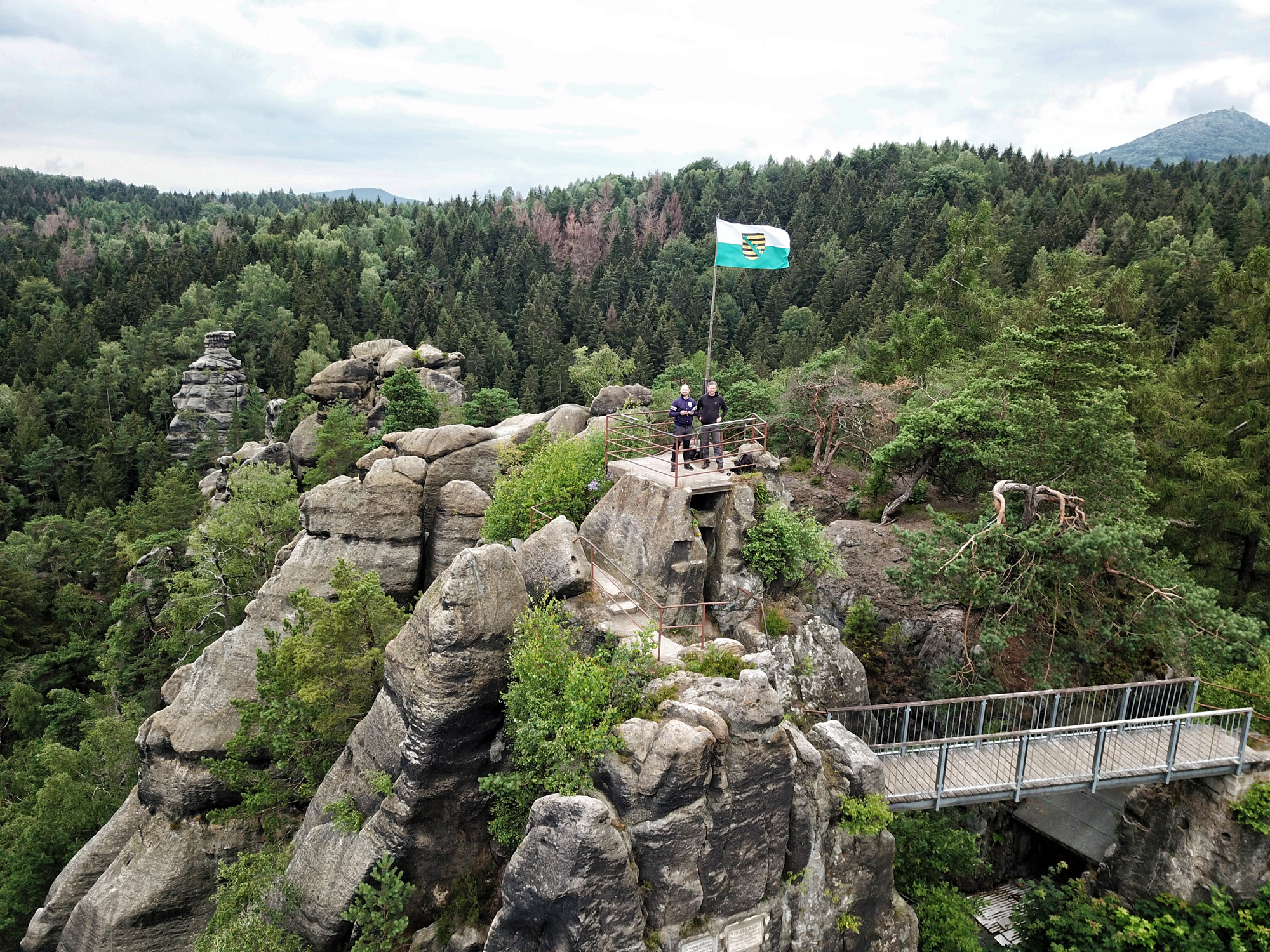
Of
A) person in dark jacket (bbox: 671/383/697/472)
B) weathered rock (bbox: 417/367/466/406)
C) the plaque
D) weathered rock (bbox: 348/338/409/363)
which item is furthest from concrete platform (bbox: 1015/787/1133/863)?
weathered rock (bbox: 348/338/409/363)

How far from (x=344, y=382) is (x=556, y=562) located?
154ft

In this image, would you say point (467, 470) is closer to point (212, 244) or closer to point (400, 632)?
point (400, 632)

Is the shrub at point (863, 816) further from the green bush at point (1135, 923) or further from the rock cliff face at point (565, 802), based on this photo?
the green bush at point (1135, 923)

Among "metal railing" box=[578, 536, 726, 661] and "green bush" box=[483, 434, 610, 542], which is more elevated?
"green bush" box=[483, 434, 610, 542]

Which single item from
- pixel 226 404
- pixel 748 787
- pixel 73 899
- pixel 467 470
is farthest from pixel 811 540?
pixel 226 404

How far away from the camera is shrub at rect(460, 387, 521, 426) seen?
5394cm

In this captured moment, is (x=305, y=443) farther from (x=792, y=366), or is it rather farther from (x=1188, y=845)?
(x=1188, y=845)

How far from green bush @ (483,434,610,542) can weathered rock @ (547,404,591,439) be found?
8.08 metres

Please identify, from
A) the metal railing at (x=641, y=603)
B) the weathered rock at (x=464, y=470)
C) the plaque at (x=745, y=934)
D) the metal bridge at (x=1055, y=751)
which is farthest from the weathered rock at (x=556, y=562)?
the weathered rock at (x=464, y=470)

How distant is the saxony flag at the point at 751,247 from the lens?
19844 mm

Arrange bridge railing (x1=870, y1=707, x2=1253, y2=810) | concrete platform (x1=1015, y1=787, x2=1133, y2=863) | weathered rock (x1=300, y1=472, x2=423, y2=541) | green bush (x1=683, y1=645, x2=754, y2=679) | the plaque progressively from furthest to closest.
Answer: weathered rock (x1=300, y1=472, x2=423, y2=541)
concrete platform (x1=1015, y1=787, x2=1133, y2=863)
bridge railing (x1=870, y1=707, x2=1253, y2=810)
green bush (x1=683, y1=645, x2=754, y2=679)
the plaque

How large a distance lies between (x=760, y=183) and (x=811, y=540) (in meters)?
130

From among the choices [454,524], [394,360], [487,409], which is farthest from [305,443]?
[454,524]

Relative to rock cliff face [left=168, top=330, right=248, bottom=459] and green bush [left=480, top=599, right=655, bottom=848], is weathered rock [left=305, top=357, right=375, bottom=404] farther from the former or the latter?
green bush [left=480, top=599, right=655, bottom=848]
